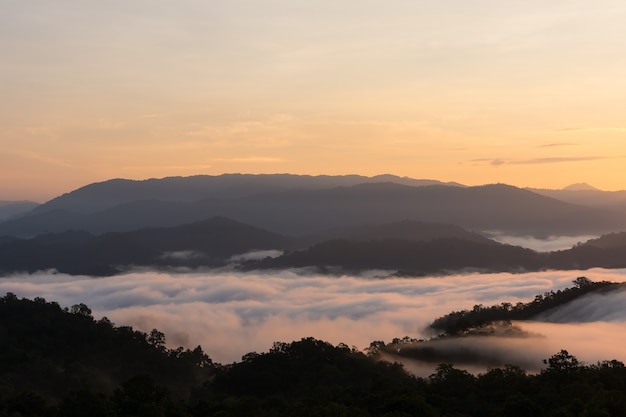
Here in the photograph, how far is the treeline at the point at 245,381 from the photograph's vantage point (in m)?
45.3

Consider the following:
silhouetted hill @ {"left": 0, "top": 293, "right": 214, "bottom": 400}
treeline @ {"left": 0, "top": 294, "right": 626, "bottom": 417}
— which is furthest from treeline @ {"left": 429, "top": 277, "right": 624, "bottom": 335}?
silhouetted hill @ {"left": 0, "top": 293, "right": 214, "bottom": 400}

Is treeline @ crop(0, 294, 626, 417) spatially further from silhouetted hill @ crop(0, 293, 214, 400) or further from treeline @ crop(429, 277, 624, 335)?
treeline @ crop(429, 277, 624, 335)

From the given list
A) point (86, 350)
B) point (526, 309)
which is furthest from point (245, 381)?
point (526, 309)

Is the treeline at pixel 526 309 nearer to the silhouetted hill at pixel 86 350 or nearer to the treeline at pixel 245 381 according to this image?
the treeline at pixel 245 381

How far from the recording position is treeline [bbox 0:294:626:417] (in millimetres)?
45281

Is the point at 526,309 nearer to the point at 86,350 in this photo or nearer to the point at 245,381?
the point at 245,381

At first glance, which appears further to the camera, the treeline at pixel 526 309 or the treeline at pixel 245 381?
the treeline at pixel 526 309

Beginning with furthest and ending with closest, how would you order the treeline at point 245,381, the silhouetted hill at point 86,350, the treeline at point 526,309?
the treeline at point 526,309 → the silhouetted hill at point 86,350 → the treeline at point 245,381

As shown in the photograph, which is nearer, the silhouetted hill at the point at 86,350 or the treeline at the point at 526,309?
the silhouetted hill at the point at 86,350

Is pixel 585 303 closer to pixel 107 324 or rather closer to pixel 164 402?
pixel 107 324

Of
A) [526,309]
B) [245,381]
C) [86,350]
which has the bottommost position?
[245,381]

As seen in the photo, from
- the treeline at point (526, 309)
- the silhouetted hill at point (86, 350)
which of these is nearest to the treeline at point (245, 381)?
the silhouetted hill at point (86, 350)

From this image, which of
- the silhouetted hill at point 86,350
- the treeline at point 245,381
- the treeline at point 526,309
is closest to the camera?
the treeline at point 245,381

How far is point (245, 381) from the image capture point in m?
83.2
